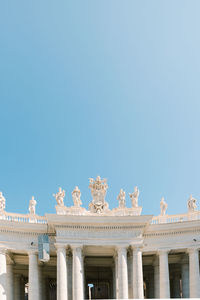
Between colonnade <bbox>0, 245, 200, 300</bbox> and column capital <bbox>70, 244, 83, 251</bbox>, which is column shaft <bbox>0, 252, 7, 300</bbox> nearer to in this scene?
colonnade <bbox>0, 245, 200, 300</bbox>

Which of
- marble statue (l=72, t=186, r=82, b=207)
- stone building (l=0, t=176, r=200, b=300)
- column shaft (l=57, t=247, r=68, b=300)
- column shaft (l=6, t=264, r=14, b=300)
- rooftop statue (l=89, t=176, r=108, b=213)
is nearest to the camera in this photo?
column shaft (l=57, t=247, r=68, b=300)

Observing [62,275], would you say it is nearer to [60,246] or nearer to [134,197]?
[60,246]

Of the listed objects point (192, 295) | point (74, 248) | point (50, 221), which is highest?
point (50, 221)

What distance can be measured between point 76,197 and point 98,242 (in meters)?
6.52

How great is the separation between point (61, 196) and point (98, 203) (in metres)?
4.90

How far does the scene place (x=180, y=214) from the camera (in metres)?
58.1

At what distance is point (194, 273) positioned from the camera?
178ft

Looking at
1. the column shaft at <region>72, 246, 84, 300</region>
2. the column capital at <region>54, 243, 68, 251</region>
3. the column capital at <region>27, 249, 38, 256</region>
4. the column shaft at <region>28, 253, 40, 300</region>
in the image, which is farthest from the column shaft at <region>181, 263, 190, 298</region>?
the column capital at <region>27, 249, 38, 256</region>

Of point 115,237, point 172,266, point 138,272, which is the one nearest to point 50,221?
point 115,237

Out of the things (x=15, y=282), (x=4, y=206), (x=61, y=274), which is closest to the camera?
(x=61, y=274)

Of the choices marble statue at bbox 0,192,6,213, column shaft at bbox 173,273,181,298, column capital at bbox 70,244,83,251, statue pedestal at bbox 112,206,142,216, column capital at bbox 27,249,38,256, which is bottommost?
column shaft at bbox 173,273,181,298

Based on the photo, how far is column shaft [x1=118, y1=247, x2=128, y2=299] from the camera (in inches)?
2048

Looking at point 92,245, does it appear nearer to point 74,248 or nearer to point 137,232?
point 74,248

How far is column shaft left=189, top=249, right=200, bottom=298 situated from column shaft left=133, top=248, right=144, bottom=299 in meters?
6.53
